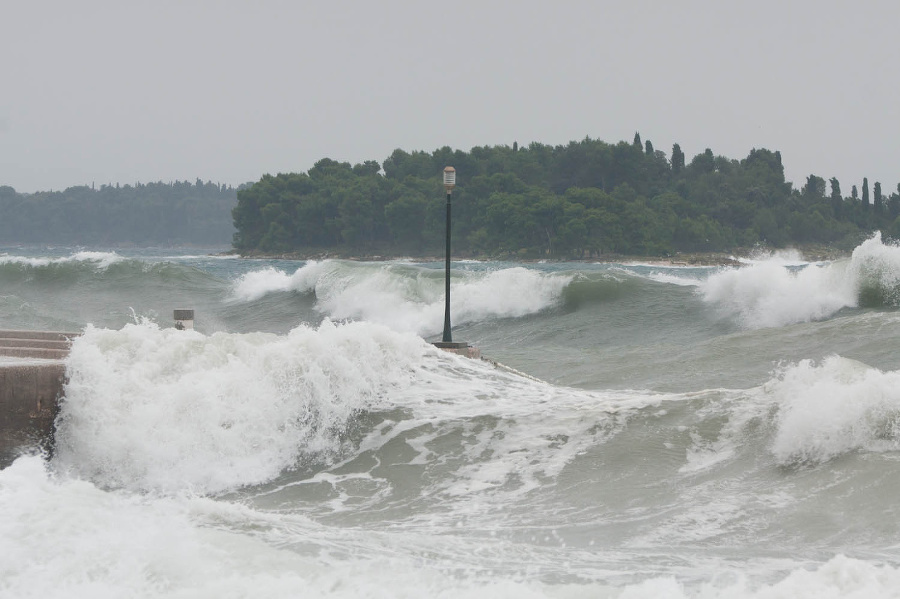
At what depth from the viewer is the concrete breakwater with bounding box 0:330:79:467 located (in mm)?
9727

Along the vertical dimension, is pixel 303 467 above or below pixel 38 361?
below

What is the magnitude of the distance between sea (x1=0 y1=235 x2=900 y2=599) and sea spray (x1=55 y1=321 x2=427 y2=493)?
2cm

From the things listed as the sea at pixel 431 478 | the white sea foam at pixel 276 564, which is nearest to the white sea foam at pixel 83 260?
the sea at pixel 431 478

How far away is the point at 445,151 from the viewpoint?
158875mm

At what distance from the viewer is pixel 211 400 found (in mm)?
10555

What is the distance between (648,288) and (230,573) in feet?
75.5

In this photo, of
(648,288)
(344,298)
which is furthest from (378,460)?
(344,298)

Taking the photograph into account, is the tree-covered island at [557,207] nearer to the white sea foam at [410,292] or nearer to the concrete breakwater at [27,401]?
the white sea foam at [410,292]

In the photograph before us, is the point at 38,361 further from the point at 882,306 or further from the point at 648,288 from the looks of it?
the point at 648,288

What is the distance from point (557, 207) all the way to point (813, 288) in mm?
104339

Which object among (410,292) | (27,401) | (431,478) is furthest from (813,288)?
(27,401)

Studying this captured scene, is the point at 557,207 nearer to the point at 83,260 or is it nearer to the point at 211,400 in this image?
the point at 83,260

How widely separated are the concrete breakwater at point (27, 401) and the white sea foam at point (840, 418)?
6593 millimetres

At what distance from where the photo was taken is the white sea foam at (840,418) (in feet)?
28.2
